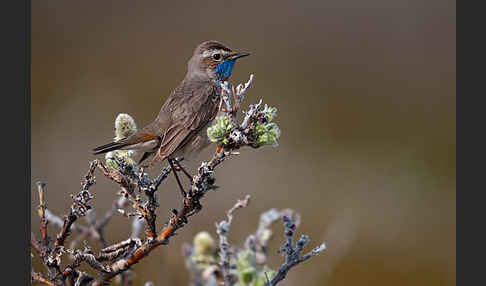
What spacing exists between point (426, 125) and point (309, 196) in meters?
3.45

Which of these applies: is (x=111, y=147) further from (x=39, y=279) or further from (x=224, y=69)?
(x=224, y=69)

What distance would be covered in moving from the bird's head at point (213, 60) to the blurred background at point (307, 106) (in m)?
1.97

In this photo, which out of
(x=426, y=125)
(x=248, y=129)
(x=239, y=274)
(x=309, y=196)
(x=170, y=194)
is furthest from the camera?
(x=426, y=125)

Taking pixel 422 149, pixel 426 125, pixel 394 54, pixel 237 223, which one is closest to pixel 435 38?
pixel 394 54

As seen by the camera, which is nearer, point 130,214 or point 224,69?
point 130,214

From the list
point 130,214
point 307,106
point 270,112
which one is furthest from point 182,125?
point 307,106

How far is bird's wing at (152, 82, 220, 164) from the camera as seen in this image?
3.57 meters

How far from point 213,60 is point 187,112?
2.66 feet

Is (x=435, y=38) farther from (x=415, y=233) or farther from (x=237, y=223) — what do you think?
(x=237, y=223)

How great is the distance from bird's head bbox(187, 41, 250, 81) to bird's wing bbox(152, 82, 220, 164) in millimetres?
304

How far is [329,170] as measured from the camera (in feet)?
35.1

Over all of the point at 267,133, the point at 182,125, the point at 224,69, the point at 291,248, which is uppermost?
the point at 224,69

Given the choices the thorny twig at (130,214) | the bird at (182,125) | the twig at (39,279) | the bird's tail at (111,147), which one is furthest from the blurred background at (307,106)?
the twig at (39,279)

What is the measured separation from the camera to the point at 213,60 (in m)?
4.46
